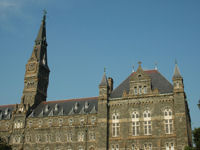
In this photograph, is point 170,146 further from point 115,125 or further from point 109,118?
point 109,118

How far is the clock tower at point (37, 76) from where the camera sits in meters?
85.1

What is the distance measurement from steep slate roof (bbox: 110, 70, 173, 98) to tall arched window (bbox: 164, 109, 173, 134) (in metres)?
4.64

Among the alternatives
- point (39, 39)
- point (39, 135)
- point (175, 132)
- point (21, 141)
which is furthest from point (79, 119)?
point (39, 39)

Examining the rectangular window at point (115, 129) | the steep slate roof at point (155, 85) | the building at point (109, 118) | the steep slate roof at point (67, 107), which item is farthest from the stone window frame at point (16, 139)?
the steep slate roof at point (155, 85)

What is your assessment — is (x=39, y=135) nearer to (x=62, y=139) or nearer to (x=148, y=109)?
(x=62, y=139)

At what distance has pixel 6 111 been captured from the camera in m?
84.1

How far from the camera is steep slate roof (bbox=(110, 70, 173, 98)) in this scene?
6200cm

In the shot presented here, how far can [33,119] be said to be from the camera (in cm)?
7694

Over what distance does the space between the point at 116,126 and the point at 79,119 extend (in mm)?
13715

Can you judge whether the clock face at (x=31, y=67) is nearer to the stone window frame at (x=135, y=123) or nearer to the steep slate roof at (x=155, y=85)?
the steep slate roof at (x=155, y=85)

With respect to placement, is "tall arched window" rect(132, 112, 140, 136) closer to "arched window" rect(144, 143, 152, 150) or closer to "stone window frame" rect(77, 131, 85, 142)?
"arched window" rect(144, 143, 152, 150)

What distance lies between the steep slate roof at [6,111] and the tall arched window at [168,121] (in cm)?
4595

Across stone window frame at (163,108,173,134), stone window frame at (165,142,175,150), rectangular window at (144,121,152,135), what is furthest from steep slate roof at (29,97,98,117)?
stone window frame at (165,142,175,150)

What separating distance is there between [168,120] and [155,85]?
9.03 metres
